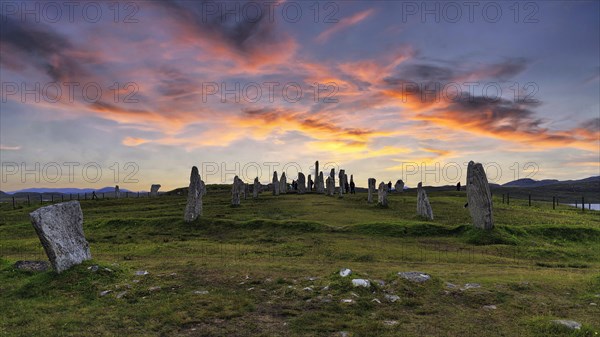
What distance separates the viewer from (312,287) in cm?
1317

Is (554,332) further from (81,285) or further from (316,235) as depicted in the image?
(316,235)

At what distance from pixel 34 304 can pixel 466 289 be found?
46.1 ft

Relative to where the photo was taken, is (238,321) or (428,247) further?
(428,247)

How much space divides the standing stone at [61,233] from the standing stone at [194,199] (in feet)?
50.1

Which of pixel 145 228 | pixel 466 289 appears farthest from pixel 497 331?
pixel 145 228

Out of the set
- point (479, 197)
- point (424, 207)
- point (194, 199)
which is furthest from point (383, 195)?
point (194, 199)

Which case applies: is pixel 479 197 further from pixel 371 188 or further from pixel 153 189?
pixel 153 189

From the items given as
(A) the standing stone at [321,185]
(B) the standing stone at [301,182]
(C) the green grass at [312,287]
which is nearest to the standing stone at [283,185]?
(B) the standing stone at [301,182]

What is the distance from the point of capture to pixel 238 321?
1062 cm

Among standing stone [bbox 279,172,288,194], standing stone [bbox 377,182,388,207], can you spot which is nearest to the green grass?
standing stone [bbox 377,182,388,207]

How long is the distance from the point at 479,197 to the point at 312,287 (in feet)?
63.2

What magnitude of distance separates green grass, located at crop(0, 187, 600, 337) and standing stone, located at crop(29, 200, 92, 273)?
72 centimetres

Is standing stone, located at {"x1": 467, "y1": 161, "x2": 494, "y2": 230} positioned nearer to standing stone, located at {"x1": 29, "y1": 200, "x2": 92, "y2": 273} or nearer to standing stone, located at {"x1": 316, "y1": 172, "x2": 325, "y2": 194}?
standing stone, located at {"x1": 29, "y1": 200, "x2": 92, "y2": 273}

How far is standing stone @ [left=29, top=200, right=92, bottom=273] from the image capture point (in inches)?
610
